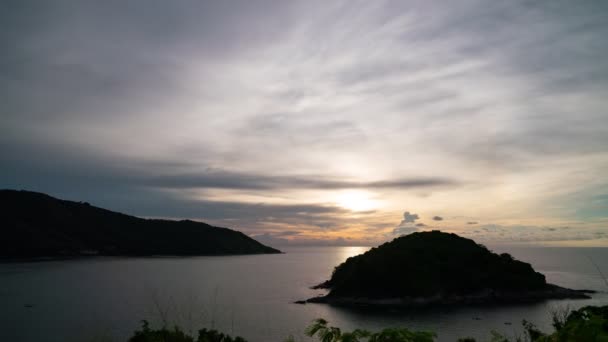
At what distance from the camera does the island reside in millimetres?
117125

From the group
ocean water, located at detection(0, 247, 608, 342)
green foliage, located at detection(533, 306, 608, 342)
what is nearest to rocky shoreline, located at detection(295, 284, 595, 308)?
ocean water, located at detection(0, 247, 608, 342)

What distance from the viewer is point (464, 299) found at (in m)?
121

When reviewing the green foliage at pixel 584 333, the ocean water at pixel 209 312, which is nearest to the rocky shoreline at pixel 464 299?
the ocean water at pixel 209 312

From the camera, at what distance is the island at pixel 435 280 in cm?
11712

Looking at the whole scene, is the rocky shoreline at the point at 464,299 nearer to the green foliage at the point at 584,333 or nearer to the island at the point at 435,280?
the island at the point at 435,280

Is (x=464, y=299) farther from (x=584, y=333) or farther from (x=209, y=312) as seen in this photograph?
(x=584, y=333)

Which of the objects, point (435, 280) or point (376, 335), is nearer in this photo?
point (376, 335)

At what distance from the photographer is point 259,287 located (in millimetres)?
163875

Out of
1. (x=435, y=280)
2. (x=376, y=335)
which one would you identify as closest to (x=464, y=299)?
(x=435, y=280)

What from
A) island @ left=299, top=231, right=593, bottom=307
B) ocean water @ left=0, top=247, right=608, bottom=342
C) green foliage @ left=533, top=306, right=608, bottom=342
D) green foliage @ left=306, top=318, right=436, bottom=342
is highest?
green foliage @ left=533, top=306, right=608, bottom=342

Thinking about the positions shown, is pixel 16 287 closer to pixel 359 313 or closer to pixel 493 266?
pixel 359 313

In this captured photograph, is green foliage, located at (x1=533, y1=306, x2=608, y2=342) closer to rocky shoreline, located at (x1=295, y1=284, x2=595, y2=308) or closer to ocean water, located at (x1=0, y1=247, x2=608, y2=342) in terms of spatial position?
ocean water, located at (x1=0, y1=247, x2=608, y2=342)

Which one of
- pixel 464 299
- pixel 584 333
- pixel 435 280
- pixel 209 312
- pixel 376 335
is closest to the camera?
pixel 584 333

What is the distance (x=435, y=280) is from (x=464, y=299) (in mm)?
9827
